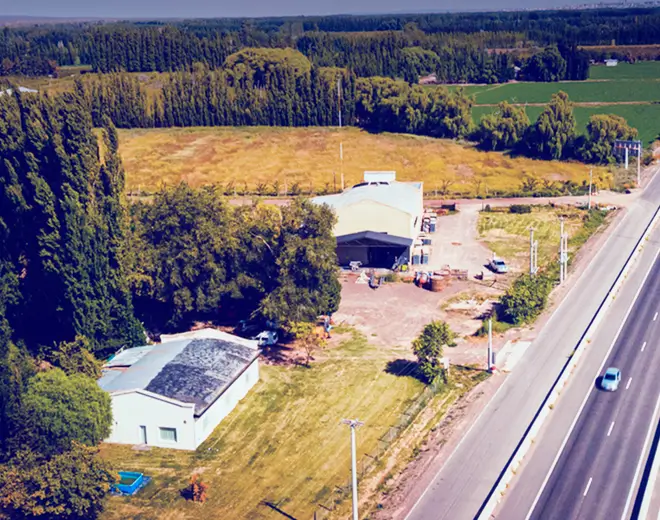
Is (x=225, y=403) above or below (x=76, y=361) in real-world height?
below

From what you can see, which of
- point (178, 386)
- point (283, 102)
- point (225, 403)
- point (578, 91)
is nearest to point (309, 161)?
point (283, 102)

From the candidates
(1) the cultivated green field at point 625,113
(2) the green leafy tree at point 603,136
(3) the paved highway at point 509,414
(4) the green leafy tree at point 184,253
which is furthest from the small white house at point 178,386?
(1) the cultivated green field at point 625,113

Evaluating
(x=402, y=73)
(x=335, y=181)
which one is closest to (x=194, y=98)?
(x=335, y=181)

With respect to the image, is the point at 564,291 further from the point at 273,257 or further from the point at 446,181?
the point at 446,181

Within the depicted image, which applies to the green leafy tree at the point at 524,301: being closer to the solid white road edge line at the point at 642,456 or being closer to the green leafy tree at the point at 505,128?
the solid white road edge line at the point at 642,456

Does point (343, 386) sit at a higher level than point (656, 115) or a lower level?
lower

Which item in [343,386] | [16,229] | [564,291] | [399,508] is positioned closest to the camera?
[399,508]

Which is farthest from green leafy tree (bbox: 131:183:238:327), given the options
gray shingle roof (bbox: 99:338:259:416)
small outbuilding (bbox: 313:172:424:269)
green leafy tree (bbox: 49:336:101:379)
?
small outbuilding (bbox: 313:172:424:269)

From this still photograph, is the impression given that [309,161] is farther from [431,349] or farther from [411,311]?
[431,349]
